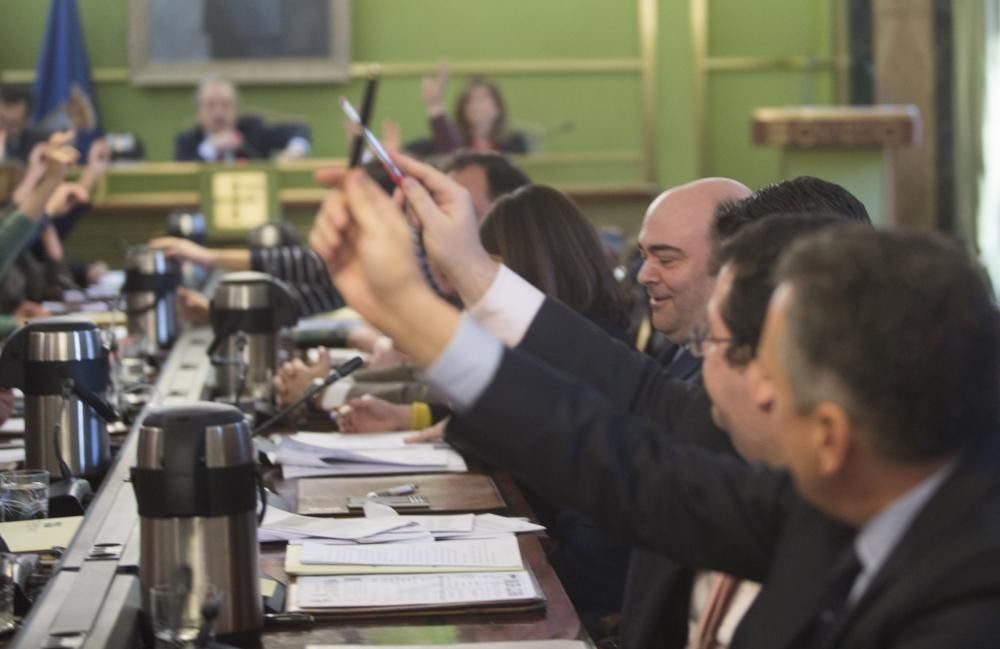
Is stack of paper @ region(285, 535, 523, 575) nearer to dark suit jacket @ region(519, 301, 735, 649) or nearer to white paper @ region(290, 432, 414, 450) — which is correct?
dark suit jacket @ region(519, 301, 735, 649)

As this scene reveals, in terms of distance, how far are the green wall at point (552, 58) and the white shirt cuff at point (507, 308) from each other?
9.15m

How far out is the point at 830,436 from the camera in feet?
4.08

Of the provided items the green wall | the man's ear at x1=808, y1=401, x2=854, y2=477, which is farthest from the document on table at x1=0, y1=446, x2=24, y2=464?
the green wall

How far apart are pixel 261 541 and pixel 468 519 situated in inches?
12.7

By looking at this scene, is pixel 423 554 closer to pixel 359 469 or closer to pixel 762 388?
pixel 359 469

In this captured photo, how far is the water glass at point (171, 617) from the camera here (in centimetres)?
175

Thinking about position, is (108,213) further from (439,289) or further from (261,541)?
(261,541)

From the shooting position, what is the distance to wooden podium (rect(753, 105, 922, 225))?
7.19 metres

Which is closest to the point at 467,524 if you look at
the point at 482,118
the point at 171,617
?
the point at 171,617

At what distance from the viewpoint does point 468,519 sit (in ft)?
7.80

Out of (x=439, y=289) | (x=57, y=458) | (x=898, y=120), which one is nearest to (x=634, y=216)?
(x=898, y=120)

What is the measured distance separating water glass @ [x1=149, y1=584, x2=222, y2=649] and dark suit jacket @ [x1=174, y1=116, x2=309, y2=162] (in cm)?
815

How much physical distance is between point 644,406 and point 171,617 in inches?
26.2

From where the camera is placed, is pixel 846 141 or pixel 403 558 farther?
pixel 846 141
